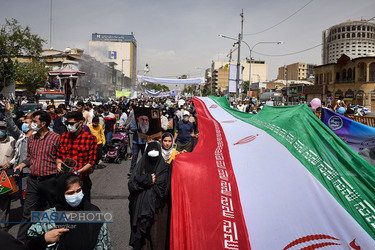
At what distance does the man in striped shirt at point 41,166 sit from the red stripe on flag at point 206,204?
6.80 ft

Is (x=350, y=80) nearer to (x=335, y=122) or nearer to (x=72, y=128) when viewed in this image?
(x=335, y=122)

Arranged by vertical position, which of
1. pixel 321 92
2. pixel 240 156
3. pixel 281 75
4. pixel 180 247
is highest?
pixel 281 75

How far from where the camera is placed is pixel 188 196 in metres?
2.65

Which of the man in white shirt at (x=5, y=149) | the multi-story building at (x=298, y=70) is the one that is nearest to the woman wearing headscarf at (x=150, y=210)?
the man in white shirt at (x=5, y=149)

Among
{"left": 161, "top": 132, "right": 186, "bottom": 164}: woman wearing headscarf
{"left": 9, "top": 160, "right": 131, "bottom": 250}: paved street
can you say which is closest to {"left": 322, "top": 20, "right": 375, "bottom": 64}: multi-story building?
{"left": 9, "top": 160, "right": 131, "bottom": 250}: paved street

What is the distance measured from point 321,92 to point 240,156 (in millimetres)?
59692

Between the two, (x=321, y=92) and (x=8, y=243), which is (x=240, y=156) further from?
(x=321, y=92)

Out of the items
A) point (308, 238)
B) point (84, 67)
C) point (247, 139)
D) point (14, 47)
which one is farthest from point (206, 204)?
point (84, 67)

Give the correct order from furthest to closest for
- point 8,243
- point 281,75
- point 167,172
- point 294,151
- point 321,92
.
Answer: point 281,75 < point 321,92 < point 167,172 < point 294,151 < point 8,243

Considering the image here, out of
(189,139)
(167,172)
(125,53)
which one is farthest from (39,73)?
(125,53)

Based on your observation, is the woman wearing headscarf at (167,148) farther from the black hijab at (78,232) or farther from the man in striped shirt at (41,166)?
the black hijab at (78,232)

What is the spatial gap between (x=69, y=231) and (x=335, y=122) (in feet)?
16.1

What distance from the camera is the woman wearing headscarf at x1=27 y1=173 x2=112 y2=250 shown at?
7.36ft

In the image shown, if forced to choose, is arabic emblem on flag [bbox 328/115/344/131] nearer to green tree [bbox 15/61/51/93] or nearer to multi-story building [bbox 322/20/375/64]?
green tree [bbox 15/61/51/93]
